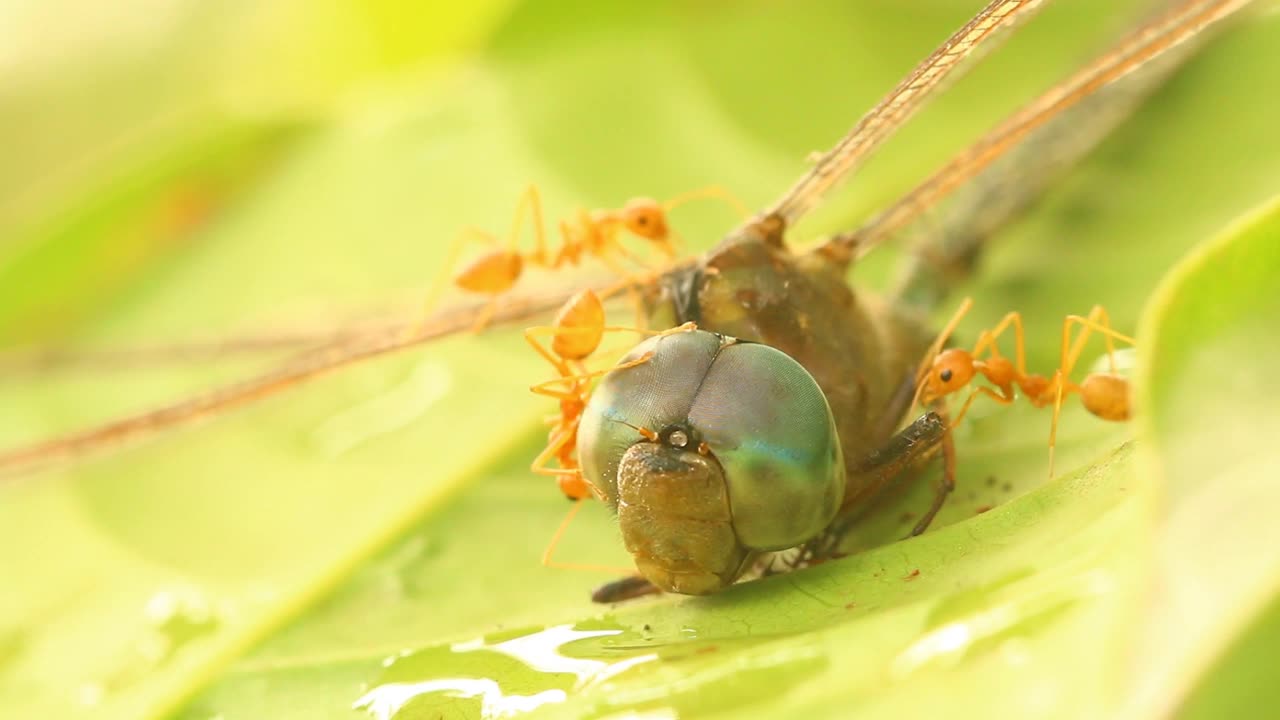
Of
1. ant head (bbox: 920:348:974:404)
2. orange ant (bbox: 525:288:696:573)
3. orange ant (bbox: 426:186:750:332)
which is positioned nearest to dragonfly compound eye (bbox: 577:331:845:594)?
orange ant (bbox: 525:288:696:573)

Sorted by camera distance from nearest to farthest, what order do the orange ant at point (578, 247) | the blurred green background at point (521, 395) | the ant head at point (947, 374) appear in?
the blurred green background at point (521, 395) → the ant head at point (947, 374) → the orange ant at point (578, 247)

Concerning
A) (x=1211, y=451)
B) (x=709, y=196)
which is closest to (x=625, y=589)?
(x=1211, y=451)

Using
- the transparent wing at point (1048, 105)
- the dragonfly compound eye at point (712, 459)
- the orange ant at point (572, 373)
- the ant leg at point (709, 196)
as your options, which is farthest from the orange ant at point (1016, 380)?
the ant leg at point (709, 196)

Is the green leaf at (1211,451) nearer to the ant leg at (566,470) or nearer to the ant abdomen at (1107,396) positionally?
the ant abdomen at (1107,396)

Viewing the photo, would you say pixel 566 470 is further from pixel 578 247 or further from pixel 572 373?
pixel 578 247

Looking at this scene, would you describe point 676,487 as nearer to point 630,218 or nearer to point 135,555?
point 630,218

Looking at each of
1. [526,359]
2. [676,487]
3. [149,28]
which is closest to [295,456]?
[526,359]
